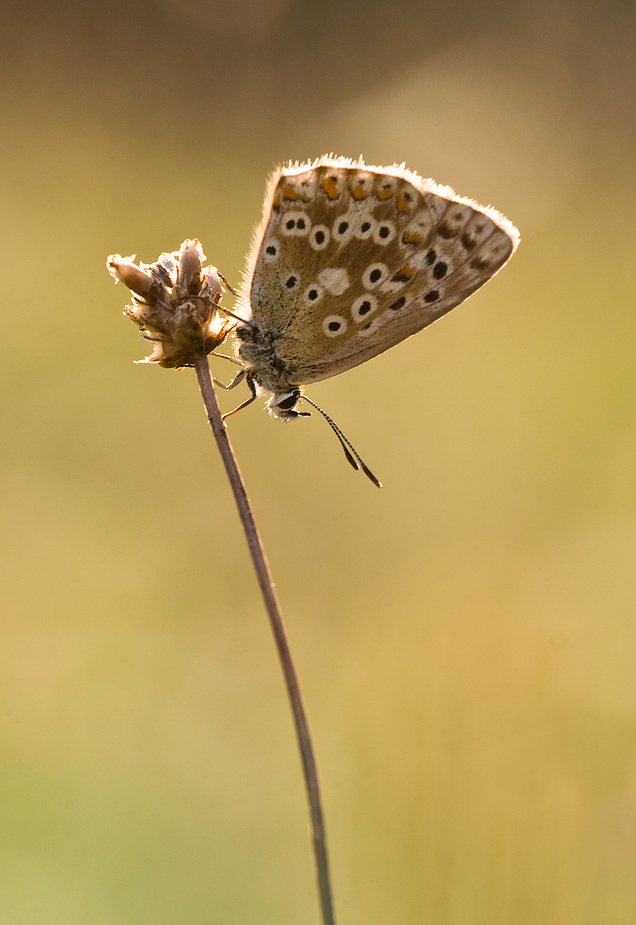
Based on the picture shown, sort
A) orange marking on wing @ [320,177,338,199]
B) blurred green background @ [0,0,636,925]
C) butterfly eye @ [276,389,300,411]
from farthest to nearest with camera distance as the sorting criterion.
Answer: blurred green background @ [0,0,636,925]
butterfly eye @ [276,389,300,411]
orange marking on wing @ [320,177,338,199]

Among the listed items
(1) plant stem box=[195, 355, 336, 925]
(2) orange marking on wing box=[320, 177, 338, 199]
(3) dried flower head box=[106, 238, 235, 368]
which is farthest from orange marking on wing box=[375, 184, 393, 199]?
(1) plant stem box=[195, 355, 336, 925]

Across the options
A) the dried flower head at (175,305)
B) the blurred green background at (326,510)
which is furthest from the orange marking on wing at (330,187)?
the blurred green background at (326,510)

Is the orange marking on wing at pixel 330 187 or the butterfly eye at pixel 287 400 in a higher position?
the orange marking on wing at pixel 330 187

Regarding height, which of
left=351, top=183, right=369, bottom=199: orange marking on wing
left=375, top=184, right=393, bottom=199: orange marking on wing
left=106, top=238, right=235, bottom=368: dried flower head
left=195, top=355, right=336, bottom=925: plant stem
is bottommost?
left=195, top=355, right=336, bottom=925: plant stem

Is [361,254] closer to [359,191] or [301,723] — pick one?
[359,191]

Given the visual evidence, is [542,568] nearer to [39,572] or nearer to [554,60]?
[39,572]

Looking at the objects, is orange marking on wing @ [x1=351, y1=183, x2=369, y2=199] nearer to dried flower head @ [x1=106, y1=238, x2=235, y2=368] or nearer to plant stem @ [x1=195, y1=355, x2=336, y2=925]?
dried flower head @ [x1=106, y1=238, x2=235, y2=368]

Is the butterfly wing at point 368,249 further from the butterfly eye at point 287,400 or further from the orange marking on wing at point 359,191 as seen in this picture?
the butterfly eye at point 287,400
